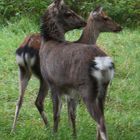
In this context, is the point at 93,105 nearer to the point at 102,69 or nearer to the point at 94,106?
the point at 94,106

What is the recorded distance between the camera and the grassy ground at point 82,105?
660 cm

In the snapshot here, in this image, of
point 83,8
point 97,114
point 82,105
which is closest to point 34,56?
point 82,105

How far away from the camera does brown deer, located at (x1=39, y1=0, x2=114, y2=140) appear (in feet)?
17.9

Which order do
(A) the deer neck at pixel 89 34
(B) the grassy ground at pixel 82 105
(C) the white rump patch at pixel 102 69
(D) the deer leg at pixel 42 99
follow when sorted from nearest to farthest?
(C) the white rump patch at pixel 102 69 → (B) the grassy ground at pixel 82 105 → (D) the deer leg at pixel 42 99 → (A) the deer neck at pixel 89 34

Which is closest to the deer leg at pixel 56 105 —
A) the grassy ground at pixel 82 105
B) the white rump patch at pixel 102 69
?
the grassy ground at pixel 82 105

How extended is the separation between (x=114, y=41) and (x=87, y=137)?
18.1 feet

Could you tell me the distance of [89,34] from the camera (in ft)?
23.7

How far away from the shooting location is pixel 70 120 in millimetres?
6691

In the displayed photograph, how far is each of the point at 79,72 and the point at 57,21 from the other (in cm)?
154

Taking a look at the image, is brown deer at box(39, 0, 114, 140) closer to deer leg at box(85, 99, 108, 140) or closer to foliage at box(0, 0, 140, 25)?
deer leg at box(85, 99, 108, 140)

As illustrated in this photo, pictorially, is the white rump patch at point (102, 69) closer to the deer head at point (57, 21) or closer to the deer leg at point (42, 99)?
the deer head at point (57, 21)

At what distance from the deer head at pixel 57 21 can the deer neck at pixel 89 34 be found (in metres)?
0.11

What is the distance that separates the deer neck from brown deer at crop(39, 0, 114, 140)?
1.97 feet

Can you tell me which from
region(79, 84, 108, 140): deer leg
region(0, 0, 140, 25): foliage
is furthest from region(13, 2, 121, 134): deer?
region(0, 0, 140, 25): foliage
